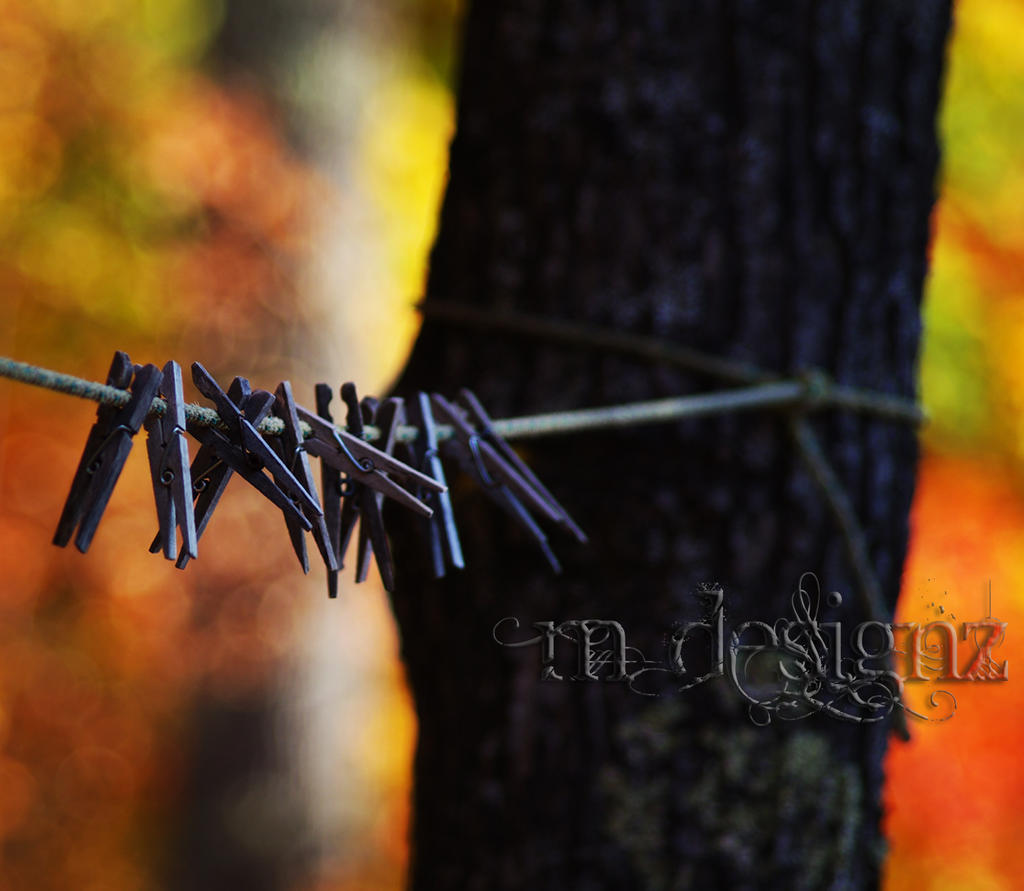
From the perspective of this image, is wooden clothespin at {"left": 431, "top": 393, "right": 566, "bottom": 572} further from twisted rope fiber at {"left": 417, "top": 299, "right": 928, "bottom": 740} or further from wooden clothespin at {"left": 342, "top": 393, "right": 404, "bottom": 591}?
twisted rope fiber at {"left": 417, "top": 299, "right": 928, "bottom": 740}

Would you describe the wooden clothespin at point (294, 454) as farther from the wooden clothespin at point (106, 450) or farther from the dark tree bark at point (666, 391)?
the dark tree bark at point (666, 391)

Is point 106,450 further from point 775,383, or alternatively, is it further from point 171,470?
point 775,383

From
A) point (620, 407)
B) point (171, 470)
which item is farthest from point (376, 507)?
point (620, 407)

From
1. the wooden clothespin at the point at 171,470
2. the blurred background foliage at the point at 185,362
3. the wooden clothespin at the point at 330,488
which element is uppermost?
the blurred background foliage at the point at 185,362

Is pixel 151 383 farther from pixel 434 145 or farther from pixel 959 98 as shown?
pixel 434 145

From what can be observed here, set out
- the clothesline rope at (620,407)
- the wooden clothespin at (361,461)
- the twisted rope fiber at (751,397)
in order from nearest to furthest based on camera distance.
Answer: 1. the clothesline rope at (620,407)
2. the wooden clothespin at (361,461)
3. the twisted rope fiber at (751,397)

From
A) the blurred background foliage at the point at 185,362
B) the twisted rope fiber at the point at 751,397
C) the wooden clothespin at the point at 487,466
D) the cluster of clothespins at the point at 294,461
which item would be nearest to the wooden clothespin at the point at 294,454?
the cluster of clothespins at the point at 294,461

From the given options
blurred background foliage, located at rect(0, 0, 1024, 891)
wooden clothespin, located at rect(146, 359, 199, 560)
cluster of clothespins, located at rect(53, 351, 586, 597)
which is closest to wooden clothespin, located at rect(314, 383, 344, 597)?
cluster of clothespins, located at rect(53, 351, 586, 597)
